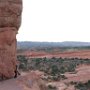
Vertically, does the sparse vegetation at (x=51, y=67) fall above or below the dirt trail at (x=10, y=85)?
below

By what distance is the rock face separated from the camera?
1019 centimetres

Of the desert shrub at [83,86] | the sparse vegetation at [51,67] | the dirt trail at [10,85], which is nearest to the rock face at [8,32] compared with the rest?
the dirt trail at [10,85]

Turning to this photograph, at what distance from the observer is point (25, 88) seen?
31.8 feet

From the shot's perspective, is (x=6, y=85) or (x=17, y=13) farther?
(x=17, y=13)

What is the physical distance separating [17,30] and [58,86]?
1467 centimetres

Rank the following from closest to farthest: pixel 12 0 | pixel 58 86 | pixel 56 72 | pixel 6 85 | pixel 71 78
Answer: pixel 6 85 → pixel 12 0 → pixel 58 86 → pixel 71 78 → pixel 56 72

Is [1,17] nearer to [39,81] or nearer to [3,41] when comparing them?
[3,41]

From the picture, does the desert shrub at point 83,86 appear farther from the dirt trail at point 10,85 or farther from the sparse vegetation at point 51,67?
the dirt trail at point 10,85

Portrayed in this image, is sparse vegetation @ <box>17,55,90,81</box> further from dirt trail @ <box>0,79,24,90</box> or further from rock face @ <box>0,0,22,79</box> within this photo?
dirt trail @ <box>0,79,24,90</box>

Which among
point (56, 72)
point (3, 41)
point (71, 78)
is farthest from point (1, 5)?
point (56, 72)

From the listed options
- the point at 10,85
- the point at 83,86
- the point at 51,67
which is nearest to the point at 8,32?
the point at 10,85

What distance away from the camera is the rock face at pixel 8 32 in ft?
33.4

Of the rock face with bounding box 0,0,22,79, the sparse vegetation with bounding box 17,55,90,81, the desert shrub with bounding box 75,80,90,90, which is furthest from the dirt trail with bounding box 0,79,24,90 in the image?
the sparse vegetation with bounding box 17,55,90,81

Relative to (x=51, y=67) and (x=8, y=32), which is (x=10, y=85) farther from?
(x=51, y=67)
